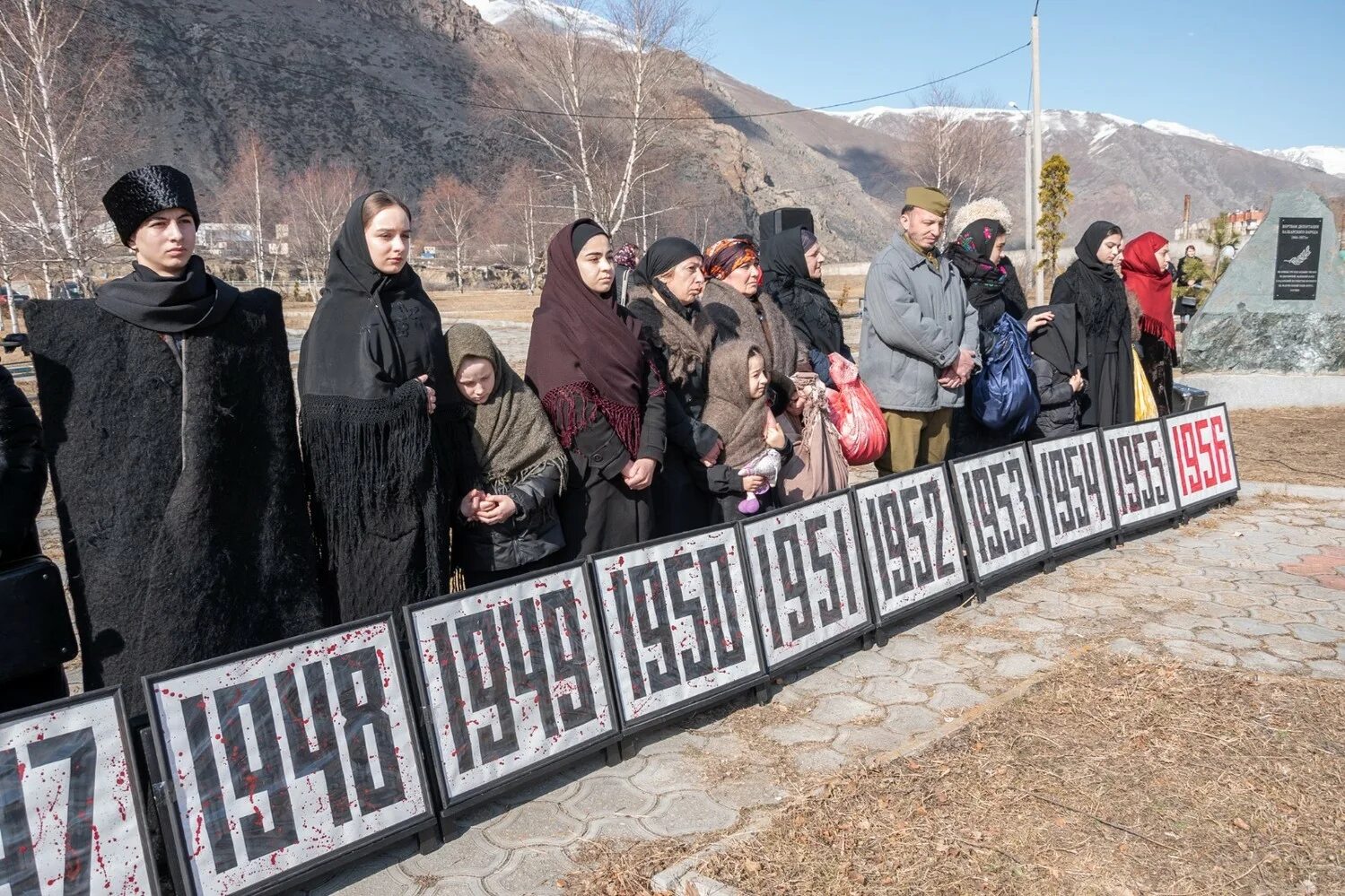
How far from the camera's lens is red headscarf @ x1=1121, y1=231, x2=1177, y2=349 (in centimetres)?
727

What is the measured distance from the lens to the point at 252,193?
48.2 metres

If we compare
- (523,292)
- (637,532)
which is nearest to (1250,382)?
(637,532)

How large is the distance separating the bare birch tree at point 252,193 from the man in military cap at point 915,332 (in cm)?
3234

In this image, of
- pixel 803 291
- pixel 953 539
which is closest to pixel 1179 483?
pixel 953 539

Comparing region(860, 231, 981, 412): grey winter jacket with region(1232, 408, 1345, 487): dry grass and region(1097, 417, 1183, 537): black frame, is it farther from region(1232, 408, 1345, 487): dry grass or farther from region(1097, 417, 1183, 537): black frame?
region(1232, 408, 1345, 487): dry grass

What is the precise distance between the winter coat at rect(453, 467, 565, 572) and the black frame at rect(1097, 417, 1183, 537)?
11.7 ft

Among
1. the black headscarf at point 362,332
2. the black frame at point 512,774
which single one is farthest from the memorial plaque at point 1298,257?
the black headscarf at point 362,332

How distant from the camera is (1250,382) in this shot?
36.3ft

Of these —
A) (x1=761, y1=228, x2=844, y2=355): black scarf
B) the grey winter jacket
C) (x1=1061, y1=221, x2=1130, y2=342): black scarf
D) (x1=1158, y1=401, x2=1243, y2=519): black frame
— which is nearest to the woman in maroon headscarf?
(x1=761, y1=228, x2=844, y2=355): black scarf

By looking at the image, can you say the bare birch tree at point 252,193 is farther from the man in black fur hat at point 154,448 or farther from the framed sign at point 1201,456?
the man in black fur hat at point 154,448

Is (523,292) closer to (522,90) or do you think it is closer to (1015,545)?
(522,90)

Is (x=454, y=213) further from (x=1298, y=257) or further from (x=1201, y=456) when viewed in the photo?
(x=1201, y=456)

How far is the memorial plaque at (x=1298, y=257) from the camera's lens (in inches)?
446

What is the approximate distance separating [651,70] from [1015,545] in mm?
24232
